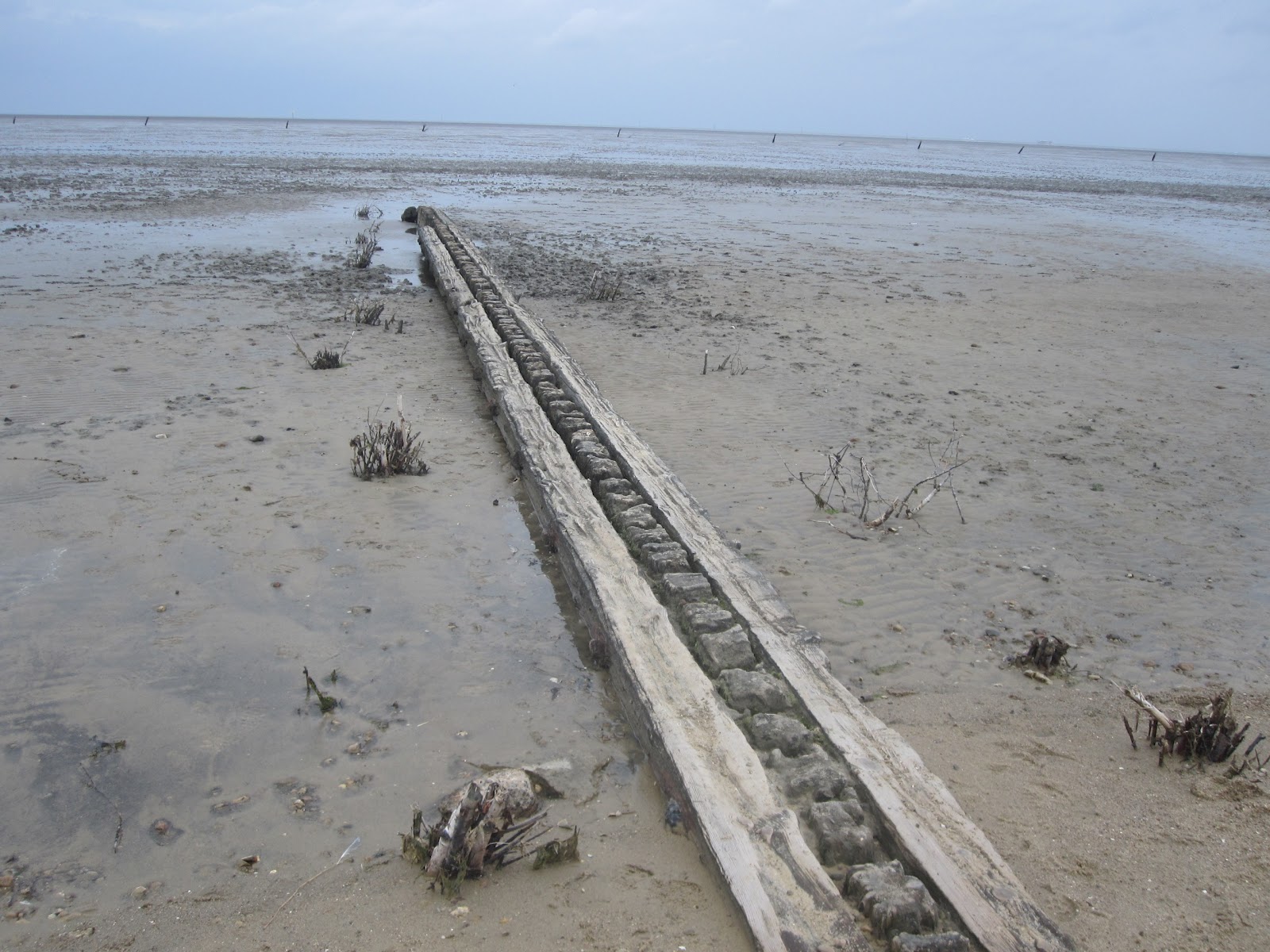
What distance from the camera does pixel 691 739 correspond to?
10.2 ft

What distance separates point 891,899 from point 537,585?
8.50 feet

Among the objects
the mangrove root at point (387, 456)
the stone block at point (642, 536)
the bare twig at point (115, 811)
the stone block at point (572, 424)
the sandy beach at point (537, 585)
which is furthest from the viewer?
the stone block at point (572, 424)

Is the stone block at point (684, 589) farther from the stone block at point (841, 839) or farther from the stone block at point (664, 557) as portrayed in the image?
the stone block at point (841, 839)

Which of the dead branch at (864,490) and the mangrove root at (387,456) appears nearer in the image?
the dead branch at (864,490)

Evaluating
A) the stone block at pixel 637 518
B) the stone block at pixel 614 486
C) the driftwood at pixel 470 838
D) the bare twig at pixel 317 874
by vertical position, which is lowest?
the bare twig at pixel 317 874

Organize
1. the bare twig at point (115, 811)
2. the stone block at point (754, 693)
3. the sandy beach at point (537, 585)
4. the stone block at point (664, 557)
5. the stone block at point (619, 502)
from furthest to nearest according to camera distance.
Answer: the stone block at point (619, 502), the stone block at point (664, 557), the stone block at point (754, 693), the bare twig at point (115, 811), the sandy beach at point (537, 585)

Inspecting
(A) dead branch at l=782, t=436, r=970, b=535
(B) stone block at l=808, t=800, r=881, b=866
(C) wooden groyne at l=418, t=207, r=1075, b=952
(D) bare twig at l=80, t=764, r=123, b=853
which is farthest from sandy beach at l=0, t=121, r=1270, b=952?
(B) stone block at l=808, t=800, r=881, b=866

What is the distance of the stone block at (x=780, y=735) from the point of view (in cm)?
316

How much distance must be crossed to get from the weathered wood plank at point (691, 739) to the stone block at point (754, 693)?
0.11m

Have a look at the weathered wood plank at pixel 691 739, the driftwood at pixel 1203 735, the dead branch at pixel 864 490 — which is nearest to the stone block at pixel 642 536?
Result: the weathered wood plank at pixel 691 739

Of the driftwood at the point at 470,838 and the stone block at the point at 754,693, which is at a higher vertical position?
the stone block at the point at 754,693

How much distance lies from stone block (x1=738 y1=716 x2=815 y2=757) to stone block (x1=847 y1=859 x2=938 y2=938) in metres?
0.55

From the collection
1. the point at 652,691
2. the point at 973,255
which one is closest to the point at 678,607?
the point at 652,691

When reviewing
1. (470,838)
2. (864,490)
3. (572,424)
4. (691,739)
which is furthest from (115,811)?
(864,490)
